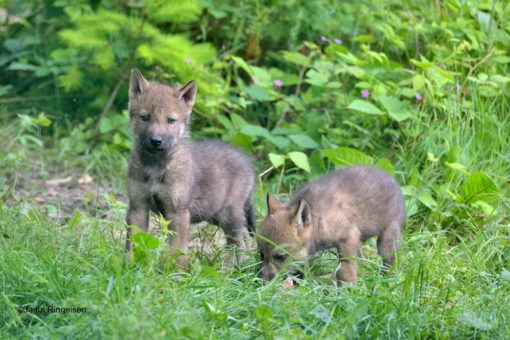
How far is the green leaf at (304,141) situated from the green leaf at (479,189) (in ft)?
5.10

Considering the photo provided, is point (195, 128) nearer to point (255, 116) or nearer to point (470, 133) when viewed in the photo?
point (255, 116)

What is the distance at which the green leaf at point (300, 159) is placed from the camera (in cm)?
757

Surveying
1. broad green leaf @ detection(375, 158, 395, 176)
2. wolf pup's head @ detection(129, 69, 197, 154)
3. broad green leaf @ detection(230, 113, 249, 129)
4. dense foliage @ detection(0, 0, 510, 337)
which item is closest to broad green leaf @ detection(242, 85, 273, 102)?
dense foliage @ detection(0, 0, 510, 337)

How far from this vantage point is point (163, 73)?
8.77m

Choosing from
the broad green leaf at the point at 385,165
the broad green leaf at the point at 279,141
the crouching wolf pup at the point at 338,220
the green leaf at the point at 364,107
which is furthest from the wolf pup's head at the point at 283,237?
the broad green leaf at the point at 279,141

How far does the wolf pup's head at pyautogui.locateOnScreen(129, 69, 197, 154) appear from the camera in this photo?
616cm

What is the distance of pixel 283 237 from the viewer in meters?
5.75

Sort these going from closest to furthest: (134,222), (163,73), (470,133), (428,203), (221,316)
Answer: (221,316)
(134,222)
(428,203)
(470,133)
(163,73)

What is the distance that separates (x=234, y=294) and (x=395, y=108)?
3163mm

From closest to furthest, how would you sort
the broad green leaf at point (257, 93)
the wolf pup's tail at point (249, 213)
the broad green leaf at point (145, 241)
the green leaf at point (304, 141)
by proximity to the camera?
the broad green leaf at point (145, 241), the wolf pup's tail at point (249, 213), the green leaf at point (304, 141), the broad green leaf at point (257, 93)

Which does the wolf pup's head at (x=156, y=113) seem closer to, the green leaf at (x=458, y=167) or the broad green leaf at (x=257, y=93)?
the broad green leaf at (x=257, y=93)

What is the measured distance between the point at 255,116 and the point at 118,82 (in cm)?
144

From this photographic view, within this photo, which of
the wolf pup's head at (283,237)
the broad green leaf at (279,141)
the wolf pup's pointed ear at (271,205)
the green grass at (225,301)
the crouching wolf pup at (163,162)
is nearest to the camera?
the green grass at (225,301)

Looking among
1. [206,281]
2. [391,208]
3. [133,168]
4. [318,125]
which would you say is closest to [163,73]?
[318,125]
